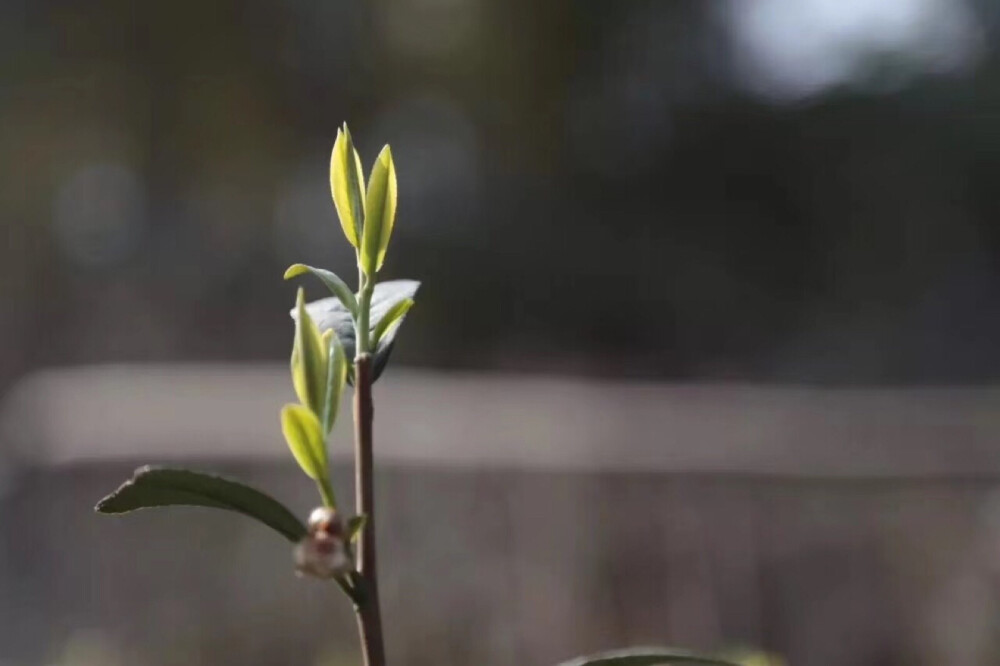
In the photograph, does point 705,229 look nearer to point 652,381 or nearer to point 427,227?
point 652,381

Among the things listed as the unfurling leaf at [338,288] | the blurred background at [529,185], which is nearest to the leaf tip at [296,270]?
the unfurling leaf at [338,288]

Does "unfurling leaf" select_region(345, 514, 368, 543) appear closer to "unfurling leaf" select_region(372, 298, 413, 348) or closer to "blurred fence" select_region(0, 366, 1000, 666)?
"unfurling leaf" select_region(372, 298, 413, 348)

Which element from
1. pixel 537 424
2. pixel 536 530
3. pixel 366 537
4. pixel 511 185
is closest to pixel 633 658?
pixel 366 537

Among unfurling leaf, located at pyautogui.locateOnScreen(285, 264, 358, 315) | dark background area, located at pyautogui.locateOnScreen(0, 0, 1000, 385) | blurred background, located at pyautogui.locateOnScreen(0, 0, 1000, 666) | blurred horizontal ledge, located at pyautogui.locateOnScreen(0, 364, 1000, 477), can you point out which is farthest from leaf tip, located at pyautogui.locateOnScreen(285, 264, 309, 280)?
dark background area, located at pyautogui.locateOnScreen(0, 0, 1000, 385)

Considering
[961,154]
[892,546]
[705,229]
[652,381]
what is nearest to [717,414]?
[892,546]

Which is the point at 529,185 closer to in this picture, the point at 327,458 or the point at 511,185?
the point at 511,185
